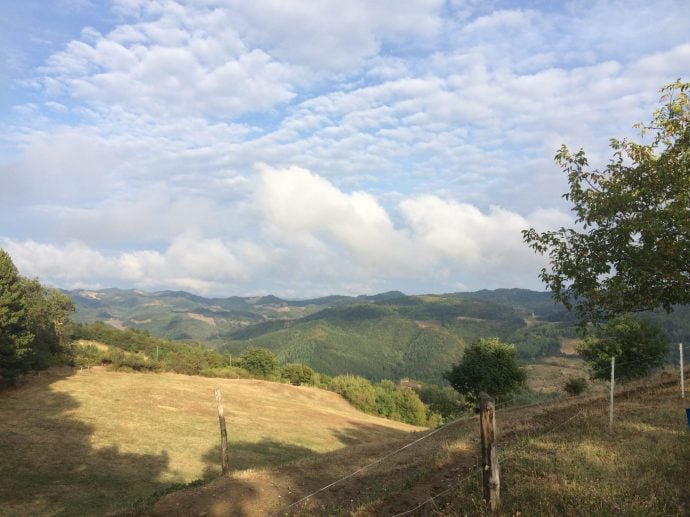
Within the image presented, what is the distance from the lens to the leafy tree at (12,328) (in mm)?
50281

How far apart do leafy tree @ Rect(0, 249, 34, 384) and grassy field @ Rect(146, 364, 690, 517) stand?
4412 centimetres

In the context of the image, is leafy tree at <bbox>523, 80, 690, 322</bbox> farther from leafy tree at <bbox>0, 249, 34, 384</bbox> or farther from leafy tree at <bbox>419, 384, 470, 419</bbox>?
leafy tree at <bbox>419, 384, 470, 419</bbox>

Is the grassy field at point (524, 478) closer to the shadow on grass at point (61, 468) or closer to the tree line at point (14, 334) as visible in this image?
the shadow on grass at point (61, 468)

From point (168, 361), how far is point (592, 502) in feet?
321

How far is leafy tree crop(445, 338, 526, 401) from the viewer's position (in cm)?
6556

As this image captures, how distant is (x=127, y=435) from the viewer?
1663 inches

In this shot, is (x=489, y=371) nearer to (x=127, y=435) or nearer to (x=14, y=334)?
(x=127, y=435)

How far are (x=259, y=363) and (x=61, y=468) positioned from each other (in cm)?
7919

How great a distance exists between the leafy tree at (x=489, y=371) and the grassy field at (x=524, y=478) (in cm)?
4046

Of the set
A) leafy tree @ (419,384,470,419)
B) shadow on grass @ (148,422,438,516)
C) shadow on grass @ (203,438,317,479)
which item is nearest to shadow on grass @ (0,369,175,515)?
shadow on grass @ (203,438,317,479)

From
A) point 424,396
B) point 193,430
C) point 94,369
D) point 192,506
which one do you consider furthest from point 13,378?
point 424,396

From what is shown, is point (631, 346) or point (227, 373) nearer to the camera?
point (631, 346)

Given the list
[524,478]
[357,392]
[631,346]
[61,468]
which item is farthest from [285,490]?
[357,392]

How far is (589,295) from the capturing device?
52.6ft
